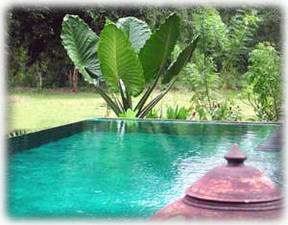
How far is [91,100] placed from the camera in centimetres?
1387

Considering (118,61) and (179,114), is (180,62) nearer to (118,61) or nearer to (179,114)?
(179,114)

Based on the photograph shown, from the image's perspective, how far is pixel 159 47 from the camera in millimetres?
8461

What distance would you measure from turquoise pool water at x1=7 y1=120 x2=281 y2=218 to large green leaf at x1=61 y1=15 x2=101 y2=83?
3.84 ft

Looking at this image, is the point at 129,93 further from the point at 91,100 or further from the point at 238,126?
the point at 91,100

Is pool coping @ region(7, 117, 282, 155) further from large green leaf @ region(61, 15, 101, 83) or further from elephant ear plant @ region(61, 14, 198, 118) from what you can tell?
large green leaf @ region(61, 15, 101, 83)

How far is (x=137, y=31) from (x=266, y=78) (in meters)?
2.02

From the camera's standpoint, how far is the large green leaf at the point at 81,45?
8.32 m

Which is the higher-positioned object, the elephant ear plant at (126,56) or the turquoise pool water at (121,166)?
the elephant ear plant at (126,56)

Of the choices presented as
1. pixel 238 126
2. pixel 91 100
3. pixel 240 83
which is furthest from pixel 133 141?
pixel 91 100

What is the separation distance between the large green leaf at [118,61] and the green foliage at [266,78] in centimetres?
154

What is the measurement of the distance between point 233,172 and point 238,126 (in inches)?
235

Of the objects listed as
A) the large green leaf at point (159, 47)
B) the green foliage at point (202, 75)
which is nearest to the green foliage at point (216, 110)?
the green foliage at point (202, 75)

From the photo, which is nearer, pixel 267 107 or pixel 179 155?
pixel 179 155

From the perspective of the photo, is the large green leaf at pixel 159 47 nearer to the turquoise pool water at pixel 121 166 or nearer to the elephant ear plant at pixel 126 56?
the elephant ear plant at pixel 126 56
